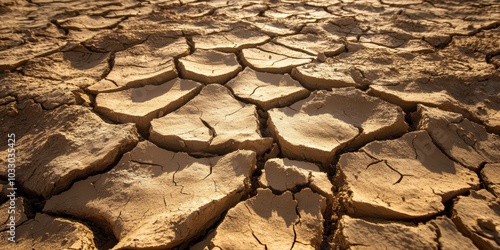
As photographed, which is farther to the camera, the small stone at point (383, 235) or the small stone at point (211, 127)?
the small stone at point (211, 127)

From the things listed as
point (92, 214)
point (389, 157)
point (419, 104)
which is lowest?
point (92, 214)

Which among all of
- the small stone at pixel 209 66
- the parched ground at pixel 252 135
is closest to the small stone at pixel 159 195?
the parched ground at pixel 252 135

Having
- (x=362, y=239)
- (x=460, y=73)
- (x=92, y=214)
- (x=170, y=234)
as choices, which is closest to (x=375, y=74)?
(x=460, y=73)

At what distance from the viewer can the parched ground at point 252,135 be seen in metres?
1.10

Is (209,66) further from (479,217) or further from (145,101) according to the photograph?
(479,217)

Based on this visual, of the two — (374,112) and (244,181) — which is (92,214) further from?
(374,112)

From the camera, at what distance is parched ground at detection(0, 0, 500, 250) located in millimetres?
1097

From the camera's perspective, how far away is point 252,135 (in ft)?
4.80

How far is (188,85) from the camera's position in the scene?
73.0 inches

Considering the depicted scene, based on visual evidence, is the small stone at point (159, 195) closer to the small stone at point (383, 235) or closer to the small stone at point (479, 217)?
the small stone at point (383, 235)

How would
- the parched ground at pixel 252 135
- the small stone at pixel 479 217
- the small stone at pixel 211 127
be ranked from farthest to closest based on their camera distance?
1. the small stone at pixel 211 127
2. the parched ground at pixel 252 135
3. the small stone at pixel 479 217

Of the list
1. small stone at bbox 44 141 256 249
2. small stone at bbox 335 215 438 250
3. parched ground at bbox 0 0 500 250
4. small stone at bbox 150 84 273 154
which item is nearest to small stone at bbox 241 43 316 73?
parched ground at bbox 0 0 500 250

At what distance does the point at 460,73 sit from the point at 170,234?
195 cm

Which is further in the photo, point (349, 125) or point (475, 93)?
point (475, 93)
